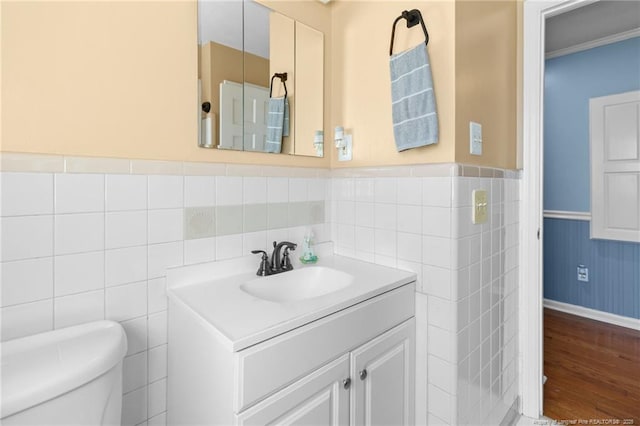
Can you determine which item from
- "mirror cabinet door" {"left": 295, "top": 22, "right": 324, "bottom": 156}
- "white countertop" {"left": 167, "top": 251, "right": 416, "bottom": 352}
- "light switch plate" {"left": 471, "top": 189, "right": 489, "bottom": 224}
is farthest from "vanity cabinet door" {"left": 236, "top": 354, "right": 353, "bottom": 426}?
"mirror cabinet door" {"left": 295, "top": 22, "right": 324, "bottom": 156}

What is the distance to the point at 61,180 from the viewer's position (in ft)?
3.17

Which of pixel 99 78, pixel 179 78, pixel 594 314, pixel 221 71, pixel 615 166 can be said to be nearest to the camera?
pixel 99 78

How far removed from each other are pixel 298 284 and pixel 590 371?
214 centimetres

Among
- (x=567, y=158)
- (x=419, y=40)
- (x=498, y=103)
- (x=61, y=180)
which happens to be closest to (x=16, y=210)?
(x=61, y=180)

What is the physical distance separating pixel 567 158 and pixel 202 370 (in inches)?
137

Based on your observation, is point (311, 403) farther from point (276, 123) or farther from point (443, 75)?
point (443, 75)

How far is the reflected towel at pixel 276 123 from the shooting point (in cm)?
148

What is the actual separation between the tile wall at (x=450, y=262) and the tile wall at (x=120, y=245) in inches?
21.9

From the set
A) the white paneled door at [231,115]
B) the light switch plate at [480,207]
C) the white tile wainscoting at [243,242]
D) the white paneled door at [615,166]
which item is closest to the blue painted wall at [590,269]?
the white paneled door at [615,166]

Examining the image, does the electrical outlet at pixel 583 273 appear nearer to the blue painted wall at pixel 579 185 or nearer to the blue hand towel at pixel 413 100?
the blue painted wall at pixel 579 185

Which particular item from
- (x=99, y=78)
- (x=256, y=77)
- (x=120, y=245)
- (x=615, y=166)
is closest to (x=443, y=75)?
(x=256, y=77)

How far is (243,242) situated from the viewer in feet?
4.58

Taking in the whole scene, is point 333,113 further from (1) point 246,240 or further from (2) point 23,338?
Answer: (2) point 23,338

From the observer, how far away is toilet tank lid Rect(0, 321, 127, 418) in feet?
2.25
